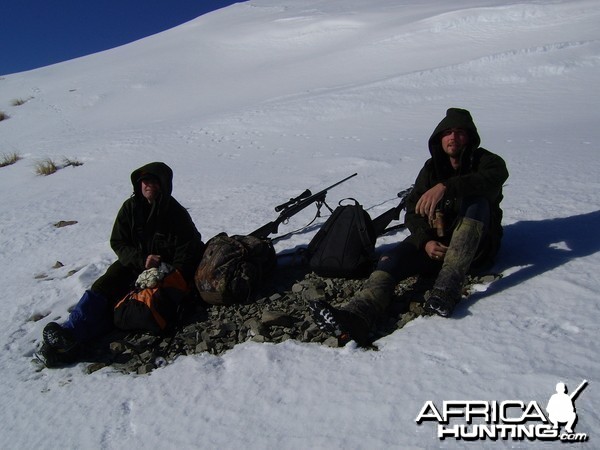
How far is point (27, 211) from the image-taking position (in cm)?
655

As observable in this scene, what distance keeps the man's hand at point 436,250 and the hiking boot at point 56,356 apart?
2300mm

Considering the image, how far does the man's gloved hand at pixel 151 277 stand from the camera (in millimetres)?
3383

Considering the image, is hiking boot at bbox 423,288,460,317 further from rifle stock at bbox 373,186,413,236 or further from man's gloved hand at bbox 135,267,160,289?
man's gloved hand at bbox 135,267,160,289

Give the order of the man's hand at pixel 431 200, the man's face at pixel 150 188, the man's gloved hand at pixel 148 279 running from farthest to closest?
the man's face at pixel 150 188
the man's gloved hand at pixel 148 279
the man's hand at pixel 431 200

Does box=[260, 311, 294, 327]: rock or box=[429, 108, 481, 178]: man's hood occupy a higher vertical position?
box=[429, 108, 481, 178]: man's hood

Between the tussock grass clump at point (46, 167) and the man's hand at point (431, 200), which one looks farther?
the tussock grass clump at point (46, 167)

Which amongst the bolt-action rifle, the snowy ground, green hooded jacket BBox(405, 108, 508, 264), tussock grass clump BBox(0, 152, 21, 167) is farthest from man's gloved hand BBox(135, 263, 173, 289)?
tussock grass clump BBox(0, 152, 21, 167)

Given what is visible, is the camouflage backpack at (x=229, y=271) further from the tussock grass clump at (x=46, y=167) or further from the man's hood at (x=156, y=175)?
the tussock grass clump at (x=46, y=167)

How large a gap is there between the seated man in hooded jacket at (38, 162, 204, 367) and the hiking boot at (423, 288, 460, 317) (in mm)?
1749

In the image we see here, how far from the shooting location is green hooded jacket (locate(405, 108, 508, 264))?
292 centimetres

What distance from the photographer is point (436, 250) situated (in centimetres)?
304

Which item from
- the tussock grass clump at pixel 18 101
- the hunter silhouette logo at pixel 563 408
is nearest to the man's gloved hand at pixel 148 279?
the hunter silhouette logo at pixel 563 408

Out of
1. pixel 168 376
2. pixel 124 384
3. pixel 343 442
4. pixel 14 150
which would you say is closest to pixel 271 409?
pixel 343 442

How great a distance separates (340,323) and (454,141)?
4.44 ft
